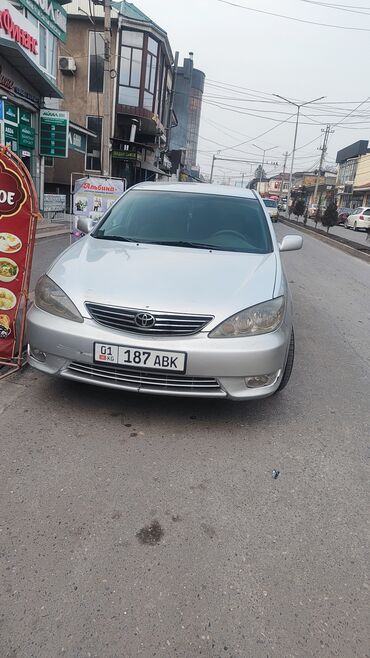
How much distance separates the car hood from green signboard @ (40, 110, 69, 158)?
1598cm

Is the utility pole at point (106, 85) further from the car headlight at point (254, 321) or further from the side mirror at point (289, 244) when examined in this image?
the car headlight at point (254, 321)

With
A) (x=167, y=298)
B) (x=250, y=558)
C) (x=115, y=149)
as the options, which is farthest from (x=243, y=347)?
(x=115, y=149)

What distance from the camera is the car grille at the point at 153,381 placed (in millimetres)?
3102

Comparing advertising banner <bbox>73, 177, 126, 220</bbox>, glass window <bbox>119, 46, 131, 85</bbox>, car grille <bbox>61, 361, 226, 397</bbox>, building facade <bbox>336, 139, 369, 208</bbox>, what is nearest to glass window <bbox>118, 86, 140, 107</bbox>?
glass window <bbox>119, 46, 131, 85</bbox>

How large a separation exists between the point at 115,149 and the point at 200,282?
25.7 meters

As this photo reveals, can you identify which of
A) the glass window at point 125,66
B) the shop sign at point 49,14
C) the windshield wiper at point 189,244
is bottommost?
the windshield wiper at point 189,244

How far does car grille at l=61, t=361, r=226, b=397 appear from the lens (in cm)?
310

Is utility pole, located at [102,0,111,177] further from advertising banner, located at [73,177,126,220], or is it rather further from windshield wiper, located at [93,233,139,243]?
windshield wiper, located at [93,233,139,243]

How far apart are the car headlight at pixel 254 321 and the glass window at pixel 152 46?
89.8ft

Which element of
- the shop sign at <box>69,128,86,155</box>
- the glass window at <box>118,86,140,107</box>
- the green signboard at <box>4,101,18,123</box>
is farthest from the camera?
the glass window at <box>118,86,140,107</box>

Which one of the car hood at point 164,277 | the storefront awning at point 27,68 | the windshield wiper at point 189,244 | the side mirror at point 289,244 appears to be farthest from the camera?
the storefront awning at point 27,68

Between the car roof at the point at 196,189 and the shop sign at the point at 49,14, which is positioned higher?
the shop sign at the point at 49,14

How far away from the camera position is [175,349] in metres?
3.00

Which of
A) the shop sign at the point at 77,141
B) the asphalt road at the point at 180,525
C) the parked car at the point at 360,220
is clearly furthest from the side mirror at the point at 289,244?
the parked car at the point at 360,220
